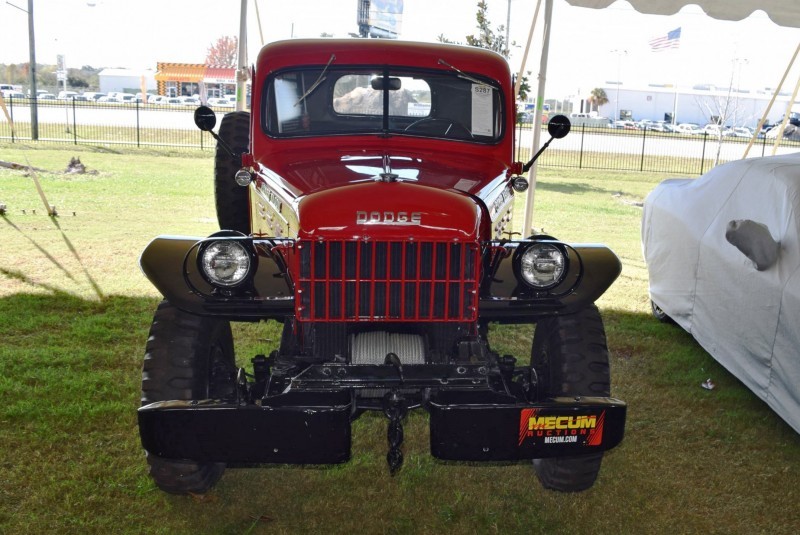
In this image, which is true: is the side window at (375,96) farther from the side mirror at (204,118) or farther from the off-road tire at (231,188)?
the off-road tire at (231,188)

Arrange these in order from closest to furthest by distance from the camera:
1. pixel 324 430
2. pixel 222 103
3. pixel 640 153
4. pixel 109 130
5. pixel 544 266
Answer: pixel 324 430
pixel 544 266
pixel 109 130
pixel 640 153
pixel 222 103

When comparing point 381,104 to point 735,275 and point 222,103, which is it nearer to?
point 735,275

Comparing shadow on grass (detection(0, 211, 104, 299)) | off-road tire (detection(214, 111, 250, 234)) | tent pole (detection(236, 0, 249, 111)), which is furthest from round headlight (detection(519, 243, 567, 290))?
tent pole (detection(236, 0, 249, 111))

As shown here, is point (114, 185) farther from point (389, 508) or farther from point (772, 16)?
point (389, 508)

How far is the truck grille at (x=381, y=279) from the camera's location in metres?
3.09

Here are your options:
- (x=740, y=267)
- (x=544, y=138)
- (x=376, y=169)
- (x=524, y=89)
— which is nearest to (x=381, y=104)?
(x=376, y=169)

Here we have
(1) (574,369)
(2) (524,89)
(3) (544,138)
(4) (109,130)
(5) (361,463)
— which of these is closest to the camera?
(1) (574,369)

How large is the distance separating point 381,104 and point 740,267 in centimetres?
237

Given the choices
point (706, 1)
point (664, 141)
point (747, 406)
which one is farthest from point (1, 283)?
point (664, 141)

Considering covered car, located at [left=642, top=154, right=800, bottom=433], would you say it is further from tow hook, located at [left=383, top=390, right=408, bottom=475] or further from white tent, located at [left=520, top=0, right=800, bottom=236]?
tow hook, located at [left=383, top=390, right=408, bottom=475]

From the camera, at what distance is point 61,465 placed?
3.76 meters

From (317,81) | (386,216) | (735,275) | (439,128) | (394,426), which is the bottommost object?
(394,426)

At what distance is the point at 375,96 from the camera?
175 inches

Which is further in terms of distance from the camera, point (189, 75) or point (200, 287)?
point (189, 75)
